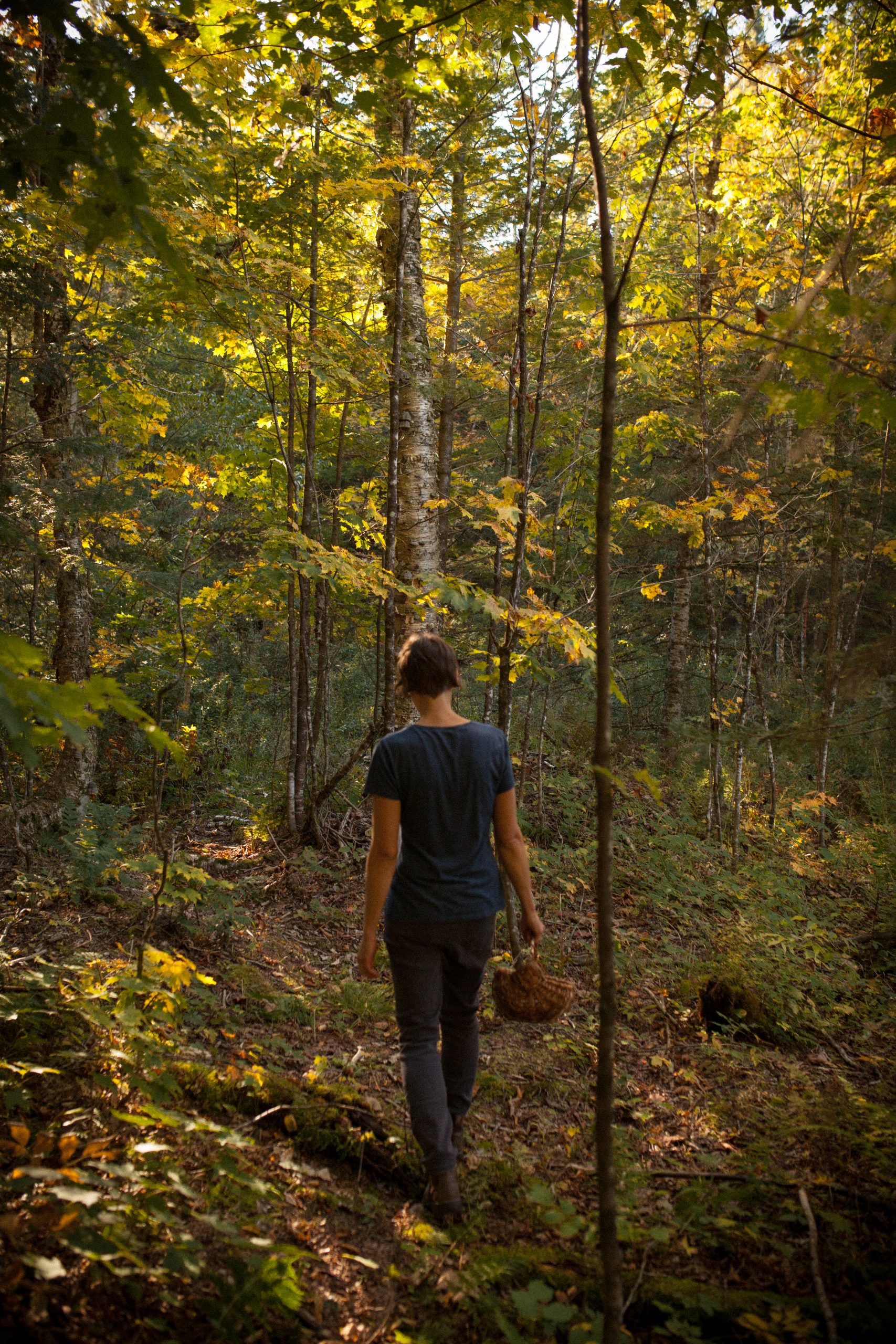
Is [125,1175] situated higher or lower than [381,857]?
lower

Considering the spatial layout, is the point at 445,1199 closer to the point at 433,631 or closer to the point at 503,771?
the point at 503,771

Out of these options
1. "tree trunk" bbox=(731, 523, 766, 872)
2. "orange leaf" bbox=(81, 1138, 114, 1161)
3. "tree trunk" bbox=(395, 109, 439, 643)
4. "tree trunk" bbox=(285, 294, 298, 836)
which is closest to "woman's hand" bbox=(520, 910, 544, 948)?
"orange leaf" bbox=(81, 1138, 114, 1161)

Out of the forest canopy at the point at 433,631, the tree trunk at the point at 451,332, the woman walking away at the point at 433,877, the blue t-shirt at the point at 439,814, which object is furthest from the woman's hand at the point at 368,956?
the tree trunk at the point at 451,332

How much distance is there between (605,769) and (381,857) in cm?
115

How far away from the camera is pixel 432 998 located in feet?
9.07

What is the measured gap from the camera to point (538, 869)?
23.3ft

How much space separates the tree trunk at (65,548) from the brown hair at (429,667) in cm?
557

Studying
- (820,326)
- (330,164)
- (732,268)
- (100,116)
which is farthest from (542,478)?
(820,326)

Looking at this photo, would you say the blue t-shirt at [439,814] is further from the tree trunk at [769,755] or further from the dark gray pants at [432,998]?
the tree trunk at [769,755]

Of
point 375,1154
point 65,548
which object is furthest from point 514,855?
point 65,548

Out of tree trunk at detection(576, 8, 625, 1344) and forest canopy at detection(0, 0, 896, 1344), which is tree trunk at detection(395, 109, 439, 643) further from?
tree trunk at detection(576, 8, 625, 1344)

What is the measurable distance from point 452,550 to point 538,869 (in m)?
8.96

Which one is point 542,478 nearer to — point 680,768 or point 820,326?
point 680,768

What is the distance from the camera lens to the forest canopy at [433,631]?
2.11m
